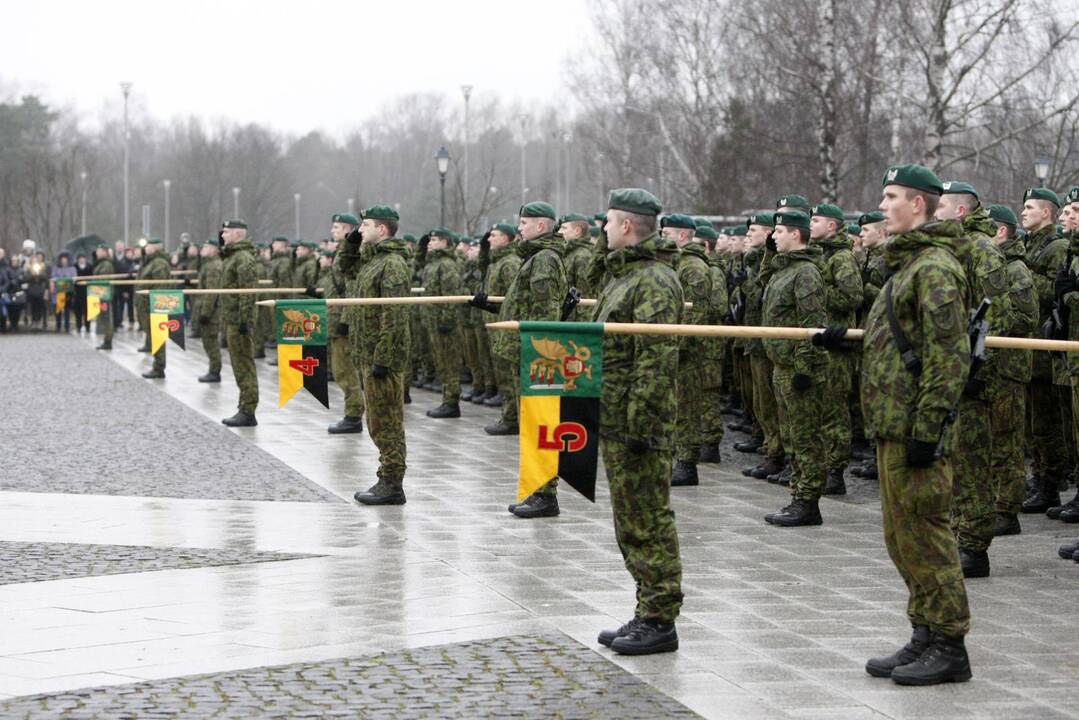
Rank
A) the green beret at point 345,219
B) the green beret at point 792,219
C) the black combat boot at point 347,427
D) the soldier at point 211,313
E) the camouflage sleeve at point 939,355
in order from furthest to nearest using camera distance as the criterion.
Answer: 1. the soldier at point 211,313
2. the black combat boot at point 347,427
3. the green beret at point 345,219
4. the green beret at point 792,219
5. the camouflage sleeve at point 939,355

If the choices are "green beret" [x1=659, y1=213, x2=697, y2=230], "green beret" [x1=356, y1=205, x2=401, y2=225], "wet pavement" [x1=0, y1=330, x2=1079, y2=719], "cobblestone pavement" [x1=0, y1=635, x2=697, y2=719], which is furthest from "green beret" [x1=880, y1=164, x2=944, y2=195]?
"green beret" [x1=659, y1=213, x2=697, y2=230]

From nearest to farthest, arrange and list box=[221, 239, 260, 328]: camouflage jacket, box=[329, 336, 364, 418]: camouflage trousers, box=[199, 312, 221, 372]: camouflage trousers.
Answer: box=[329, 336, 364, 418]: camouflage trousers → box=[221, 239, 260, 328]: camouflage jacket → box=[199, 312, 221, 372]: camouflage trousers

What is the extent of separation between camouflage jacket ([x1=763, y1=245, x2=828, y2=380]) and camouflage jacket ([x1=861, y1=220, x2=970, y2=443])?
4.36 metres

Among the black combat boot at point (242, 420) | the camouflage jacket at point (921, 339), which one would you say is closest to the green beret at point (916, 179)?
the camouflage jacket at point (921, 339)

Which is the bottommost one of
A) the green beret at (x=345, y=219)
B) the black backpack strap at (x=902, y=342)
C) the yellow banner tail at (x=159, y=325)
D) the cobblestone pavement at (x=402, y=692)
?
the cobblestone pavement at (x=402, y=692)

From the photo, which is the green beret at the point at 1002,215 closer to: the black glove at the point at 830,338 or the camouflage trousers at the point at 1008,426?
the camouflage trousers at the point at 1008,426

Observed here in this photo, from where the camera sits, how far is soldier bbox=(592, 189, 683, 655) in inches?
297

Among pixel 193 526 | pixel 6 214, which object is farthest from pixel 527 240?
pixel 6 214

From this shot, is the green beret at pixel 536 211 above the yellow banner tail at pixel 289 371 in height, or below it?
above

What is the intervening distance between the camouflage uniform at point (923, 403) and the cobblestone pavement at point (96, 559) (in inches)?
175

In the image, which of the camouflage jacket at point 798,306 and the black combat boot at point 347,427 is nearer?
the camouflage jacket at point 798,306

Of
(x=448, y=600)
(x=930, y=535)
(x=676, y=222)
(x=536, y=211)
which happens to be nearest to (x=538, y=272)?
(x=536, y=211)

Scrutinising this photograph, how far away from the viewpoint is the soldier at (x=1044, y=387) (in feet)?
37.8

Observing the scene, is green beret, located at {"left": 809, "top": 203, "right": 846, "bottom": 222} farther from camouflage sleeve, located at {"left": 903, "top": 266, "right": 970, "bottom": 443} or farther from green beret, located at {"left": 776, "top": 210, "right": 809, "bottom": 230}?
camouflage sleeve, located at {"left": 903, "top": 266, "right": 970, "bottom": 443}
